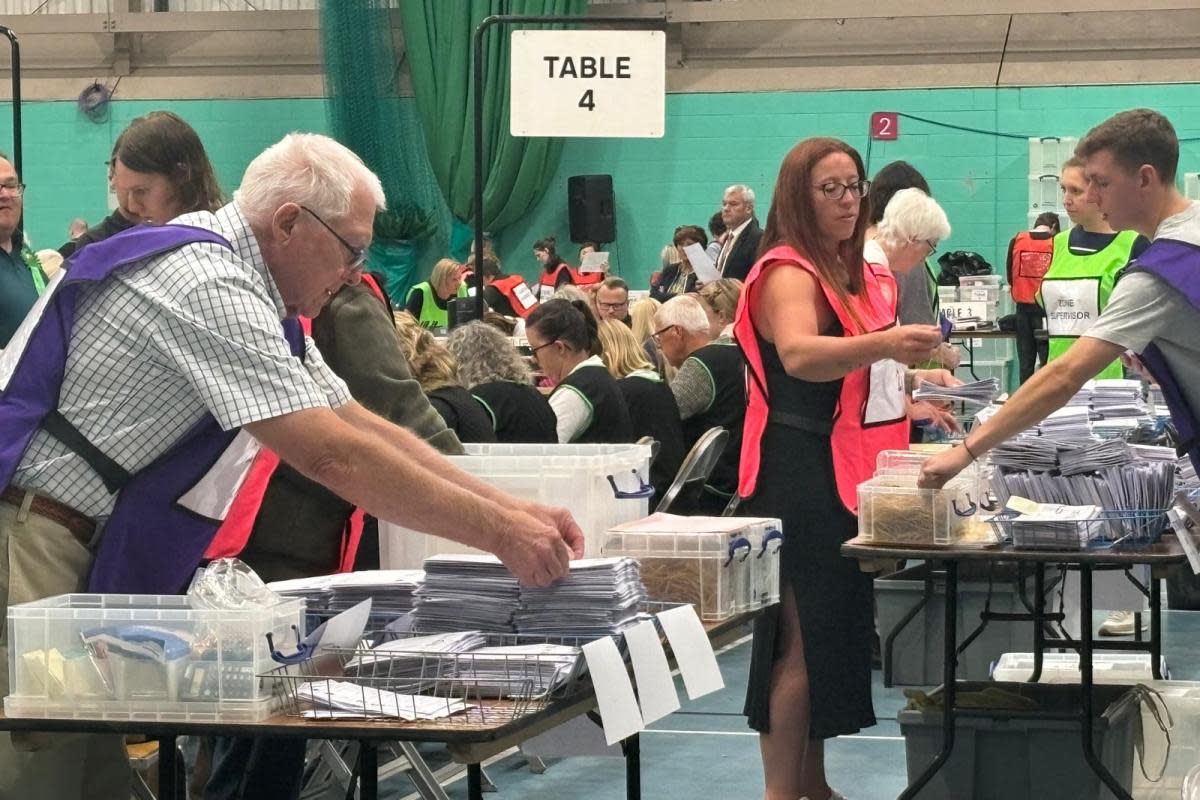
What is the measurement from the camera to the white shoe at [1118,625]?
620 cm

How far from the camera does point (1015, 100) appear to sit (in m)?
Answer: 13.0

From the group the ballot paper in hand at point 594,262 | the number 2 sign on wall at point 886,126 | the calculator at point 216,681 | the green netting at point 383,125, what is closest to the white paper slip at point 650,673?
the calculator at point 216,681

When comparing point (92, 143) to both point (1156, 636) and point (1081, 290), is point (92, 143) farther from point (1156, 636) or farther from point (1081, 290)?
point (1156, 636)

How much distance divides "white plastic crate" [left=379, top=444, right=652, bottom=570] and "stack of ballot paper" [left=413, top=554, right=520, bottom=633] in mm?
550

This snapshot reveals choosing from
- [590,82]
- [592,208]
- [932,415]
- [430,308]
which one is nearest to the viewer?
[932,415]

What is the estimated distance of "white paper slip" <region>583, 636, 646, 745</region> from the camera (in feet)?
6.51

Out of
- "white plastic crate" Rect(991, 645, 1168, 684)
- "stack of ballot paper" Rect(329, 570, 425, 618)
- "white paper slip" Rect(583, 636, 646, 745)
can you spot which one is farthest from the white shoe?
"white paper slip" Rect(583, 636, 646, 745)

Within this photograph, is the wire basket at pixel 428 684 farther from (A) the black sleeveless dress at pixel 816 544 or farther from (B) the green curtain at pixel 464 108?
(B) the green curtain at pixel 464 108

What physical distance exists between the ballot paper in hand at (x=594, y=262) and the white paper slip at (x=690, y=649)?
33.5ft

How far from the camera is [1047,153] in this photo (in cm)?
1267

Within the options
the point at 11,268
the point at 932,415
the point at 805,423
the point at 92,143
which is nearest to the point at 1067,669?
the point at 932,415

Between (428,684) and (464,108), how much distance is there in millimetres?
11999

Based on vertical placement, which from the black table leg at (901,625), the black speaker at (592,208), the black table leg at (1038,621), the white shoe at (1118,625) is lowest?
the white shoe at (1118,625)

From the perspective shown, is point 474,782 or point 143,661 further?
point 474,782
